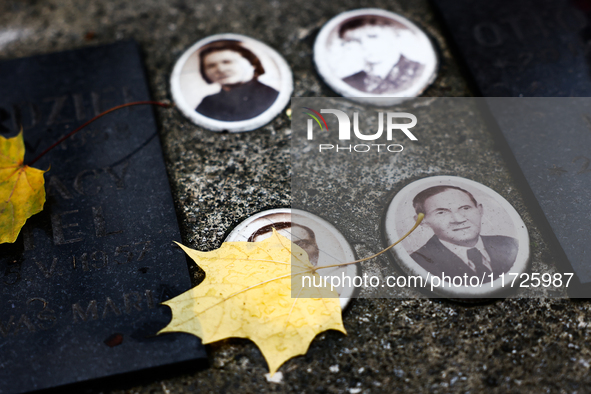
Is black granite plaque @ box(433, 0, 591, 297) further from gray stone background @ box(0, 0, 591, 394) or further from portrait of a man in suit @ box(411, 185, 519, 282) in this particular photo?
portrait of a man in suit @ box(411, 185, 519, 282)

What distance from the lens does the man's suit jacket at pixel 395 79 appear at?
5.07ft

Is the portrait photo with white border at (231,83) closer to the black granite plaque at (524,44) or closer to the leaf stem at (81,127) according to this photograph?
the leaf stem at (81,127)

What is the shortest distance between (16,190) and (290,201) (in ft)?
2.98

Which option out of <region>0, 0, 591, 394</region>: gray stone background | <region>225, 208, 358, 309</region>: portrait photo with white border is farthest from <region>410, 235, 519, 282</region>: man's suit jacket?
<region>225, 208, 358, 309</region>: portrait photo with white border

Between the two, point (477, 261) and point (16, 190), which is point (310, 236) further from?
point (16, 190)

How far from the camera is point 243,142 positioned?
1479mm

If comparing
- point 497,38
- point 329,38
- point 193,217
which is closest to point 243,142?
point 193,217

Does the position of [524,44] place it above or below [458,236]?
above

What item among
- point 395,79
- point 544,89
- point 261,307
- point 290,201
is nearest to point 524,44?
point 544,89

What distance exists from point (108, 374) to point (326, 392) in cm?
62

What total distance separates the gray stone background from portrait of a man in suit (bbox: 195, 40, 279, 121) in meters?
0.09

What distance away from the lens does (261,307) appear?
3.60 ft

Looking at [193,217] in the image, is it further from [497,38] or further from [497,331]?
[497,38]

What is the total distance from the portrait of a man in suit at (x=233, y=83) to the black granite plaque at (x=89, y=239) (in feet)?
0.85
